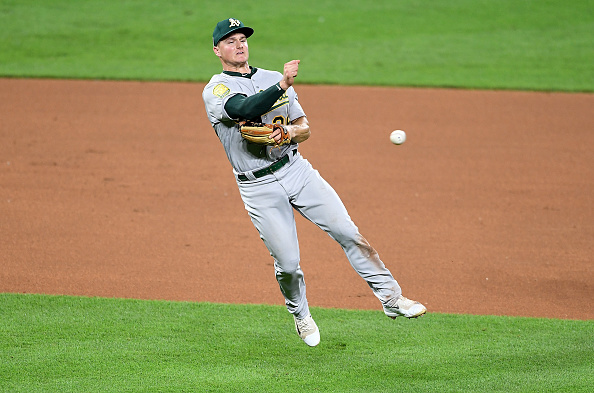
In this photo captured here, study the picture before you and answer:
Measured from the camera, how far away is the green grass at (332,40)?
1502cm

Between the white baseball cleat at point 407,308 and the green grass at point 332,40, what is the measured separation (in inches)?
382

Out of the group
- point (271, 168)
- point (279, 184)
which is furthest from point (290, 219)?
point (271, 168)

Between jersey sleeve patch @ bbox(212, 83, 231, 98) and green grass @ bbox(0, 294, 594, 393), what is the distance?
1914 millimetres

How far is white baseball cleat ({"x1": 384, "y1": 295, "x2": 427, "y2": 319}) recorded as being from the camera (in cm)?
503

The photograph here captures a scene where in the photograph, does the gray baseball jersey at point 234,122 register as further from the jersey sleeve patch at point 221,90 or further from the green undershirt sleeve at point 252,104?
the green undershirt sleeve at point 252,104

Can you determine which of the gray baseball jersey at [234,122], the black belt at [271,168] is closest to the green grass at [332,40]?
the gray baseball jersey at [234,122]

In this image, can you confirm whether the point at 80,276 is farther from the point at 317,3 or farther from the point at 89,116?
the point at 317,3

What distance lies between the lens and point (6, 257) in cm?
748

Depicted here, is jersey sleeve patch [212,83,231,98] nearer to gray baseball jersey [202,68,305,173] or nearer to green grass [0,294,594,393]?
gray baseball jersey [202,68,305,173]

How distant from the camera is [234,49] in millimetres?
5082

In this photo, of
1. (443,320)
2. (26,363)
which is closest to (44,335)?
(26,363)

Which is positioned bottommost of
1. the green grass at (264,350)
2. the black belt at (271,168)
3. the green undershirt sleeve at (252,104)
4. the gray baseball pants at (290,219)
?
the green grass at (264,350)

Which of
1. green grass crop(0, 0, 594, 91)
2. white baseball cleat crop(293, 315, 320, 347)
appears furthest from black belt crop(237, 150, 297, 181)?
green grass crop(0, 0, 594, 91)

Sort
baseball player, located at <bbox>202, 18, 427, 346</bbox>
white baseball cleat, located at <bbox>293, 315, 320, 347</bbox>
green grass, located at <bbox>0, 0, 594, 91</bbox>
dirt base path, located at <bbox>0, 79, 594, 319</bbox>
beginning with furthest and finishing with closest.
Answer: green grass, located at <bbox>0, 0, 594, 91</bbox> → dirt base path, located at <bbox>0, 79, 594, 319</bbox> → white baseball cleat, located at <bbox>293, 315, 320, 347</bbox> → baseball player, located at <bbox>202, 18, 427, 346</bbox>
